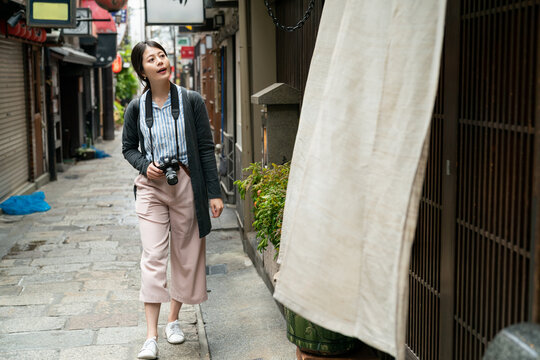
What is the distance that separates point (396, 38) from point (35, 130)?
1474cm

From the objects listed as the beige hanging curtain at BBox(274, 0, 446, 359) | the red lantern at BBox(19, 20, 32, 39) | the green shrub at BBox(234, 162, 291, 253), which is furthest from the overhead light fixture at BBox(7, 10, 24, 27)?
the beige hanging curtain at BBox(274, 0, 446, 359)

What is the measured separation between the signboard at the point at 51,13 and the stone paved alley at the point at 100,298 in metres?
3.37

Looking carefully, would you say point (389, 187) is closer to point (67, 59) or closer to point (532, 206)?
point (532, 206)

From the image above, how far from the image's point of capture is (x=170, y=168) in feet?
16.5

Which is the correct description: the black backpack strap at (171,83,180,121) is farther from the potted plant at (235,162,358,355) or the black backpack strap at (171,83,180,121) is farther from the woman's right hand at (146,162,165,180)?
the potted plant at (235,162,358,355)

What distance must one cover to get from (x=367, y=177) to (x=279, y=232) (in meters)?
2.56

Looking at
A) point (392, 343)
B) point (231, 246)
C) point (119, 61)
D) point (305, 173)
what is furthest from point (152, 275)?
point (119, 61)

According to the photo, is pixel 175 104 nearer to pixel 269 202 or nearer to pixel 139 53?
pixel 139 53

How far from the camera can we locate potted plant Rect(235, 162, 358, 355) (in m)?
4.38

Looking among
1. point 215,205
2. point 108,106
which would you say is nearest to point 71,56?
point 108,106

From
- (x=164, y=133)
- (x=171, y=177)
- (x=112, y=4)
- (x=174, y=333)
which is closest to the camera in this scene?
(x=171, y=177)

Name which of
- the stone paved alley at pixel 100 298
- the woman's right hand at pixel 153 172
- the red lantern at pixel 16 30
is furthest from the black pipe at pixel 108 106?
the woman's right hand at pixel 153 172

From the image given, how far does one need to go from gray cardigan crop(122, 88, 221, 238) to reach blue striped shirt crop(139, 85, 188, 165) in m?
0.04

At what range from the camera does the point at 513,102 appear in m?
3.01
